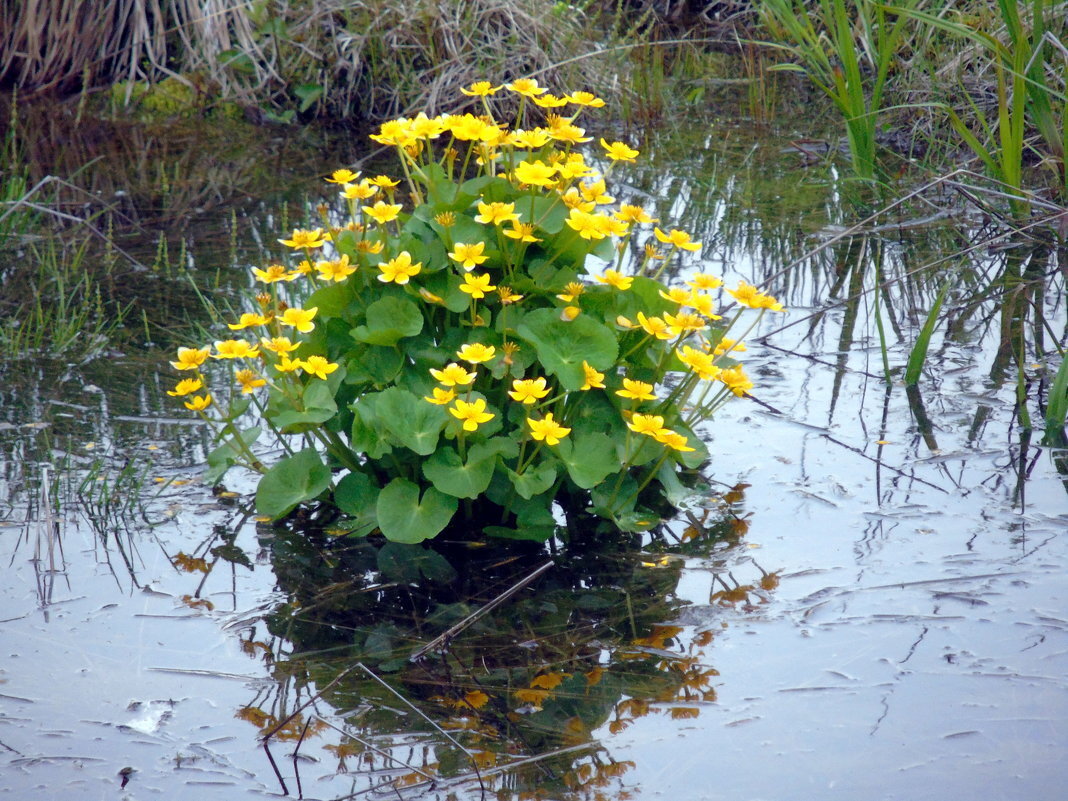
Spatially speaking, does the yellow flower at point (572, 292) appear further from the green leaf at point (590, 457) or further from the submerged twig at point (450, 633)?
the submerged twig at point (450, 633)

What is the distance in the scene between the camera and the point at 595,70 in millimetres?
6316

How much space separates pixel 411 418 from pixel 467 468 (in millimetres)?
160

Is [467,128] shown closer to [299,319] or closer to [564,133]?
[564,133]

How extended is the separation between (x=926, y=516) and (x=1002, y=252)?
206 cm

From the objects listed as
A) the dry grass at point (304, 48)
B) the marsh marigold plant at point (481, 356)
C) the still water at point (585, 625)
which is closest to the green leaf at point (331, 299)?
the marsh marigold plant at point (481, 356)

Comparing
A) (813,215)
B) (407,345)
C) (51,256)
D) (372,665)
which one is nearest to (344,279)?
(407,345)

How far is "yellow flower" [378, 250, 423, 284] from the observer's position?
226cm

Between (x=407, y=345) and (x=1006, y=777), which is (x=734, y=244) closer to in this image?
(x=407, y=345)

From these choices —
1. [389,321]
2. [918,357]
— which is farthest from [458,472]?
[918,357]

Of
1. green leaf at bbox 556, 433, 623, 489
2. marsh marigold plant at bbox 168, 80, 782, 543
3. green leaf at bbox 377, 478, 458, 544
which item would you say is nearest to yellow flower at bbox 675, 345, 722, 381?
marsh marigold plant at bbox 168, 80, 782, 543

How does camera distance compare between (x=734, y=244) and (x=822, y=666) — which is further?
(x=734, y=244)

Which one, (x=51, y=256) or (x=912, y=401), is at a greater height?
(x=912, y=401)

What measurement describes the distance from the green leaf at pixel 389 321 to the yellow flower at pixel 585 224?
39 centimetres

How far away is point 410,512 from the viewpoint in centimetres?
232
